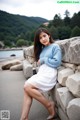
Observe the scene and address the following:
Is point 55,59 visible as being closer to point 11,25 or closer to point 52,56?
point 52,56

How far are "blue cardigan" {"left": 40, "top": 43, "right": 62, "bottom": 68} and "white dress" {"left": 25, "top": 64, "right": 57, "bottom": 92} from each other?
56mm

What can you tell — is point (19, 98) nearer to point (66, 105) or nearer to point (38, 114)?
point (38, 114)

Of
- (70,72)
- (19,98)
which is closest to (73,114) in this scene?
(70,72)

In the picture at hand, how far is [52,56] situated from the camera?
8.25 ft

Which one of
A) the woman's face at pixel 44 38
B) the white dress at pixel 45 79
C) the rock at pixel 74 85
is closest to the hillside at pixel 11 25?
the woman's face at pixel 44 38

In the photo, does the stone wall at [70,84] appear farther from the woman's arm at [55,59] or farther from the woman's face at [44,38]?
the woman's face at [44,38]

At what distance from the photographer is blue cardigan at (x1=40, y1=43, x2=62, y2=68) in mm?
2449

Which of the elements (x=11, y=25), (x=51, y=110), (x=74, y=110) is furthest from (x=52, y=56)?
(x=11, y=25)

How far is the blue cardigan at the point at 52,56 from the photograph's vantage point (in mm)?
2449

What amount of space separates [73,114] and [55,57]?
0.77 m

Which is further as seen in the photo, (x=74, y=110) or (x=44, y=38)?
(x=44, y=38)

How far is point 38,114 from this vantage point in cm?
265

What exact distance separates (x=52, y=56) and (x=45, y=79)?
0.26 m

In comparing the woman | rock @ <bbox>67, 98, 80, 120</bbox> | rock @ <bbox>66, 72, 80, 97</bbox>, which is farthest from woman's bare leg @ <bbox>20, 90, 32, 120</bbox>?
rock @ <bbox>67, 98, 80, 120</bbox>
